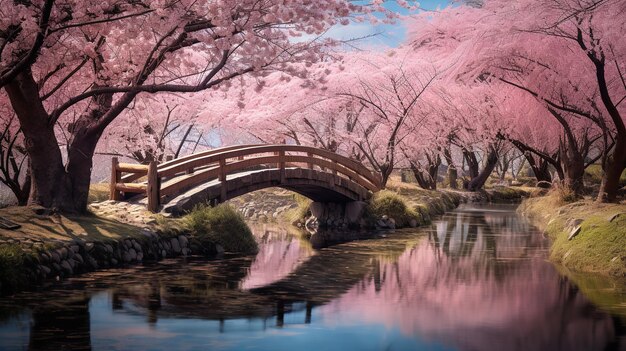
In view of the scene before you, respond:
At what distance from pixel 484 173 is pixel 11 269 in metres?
38.5

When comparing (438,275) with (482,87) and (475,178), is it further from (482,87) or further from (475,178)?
(475,178)

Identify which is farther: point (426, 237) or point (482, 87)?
point (482, 87)

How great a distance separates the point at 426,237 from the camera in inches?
937

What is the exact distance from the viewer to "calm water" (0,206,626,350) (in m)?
9.20

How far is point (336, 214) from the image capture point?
2791 cm

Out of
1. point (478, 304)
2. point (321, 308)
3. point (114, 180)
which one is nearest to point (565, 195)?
point (114, 180)

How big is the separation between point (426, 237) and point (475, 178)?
26.0 m

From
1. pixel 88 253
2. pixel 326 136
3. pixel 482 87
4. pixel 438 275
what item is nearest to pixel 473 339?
pixel 438 275

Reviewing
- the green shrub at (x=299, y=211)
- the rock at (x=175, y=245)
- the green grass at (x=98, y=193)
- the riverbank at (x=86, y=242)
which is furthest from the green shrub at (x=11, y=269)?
the green shrub at (x=299, y=211)

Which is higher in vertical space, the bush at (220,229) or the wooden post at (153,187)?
the wooden post at (153,187)

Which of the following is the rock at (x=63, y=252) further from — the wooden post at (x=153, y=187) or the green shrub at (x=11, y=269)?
the wooden post at (x=153, y=187)

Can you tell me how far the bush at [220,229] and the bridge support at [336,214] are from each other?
27.1ft

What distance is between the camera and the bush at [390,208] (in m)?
27.1

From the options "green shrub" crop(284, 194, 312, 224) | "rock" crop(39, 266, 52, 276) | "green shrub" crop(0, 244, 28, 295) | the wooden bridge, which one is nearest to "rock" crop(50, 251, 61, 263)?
"rock" crop(39, 266, 52, 276)
